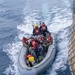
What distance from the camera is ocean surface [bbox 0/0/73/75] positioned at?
21.3 m

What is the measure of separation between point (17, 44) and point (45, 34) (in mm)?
3364

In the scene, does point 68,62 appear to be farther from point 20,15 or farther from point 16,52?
point 20,15

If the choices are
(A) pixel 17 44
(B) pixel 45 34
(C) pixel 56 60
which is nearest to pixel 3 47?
(A) pixel 17 44

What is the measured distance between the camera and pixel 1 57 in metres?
23.2

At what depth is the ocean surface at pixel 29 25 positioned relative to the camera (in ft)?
69.9

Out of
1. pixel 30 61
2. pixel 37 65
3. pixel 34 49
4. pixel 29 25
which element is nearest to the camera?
pixel 37 65

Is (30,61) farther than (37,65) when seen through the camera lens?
Yes

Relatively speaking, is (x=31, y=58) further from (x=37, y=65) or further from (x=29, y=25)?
(x=29, y=25)

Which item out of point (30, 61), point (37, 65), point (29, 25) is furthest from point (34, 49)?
point (29, 25)

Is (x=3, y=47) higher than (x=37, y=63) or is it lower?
higher

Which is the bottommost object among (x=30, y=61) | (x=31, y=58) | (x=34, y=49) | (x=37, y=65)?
(x=37, y=65)

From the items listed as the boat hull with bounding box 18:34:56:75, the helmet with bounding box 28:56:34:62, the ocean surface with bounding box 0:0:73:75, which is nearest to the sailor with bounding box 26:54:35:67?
the helmet with bounding box 28:56:34:62

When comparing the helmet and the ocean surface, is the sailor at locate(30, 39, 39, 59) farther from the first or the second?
the ocean surface

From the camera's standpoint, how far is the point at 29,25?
30.4 meters
